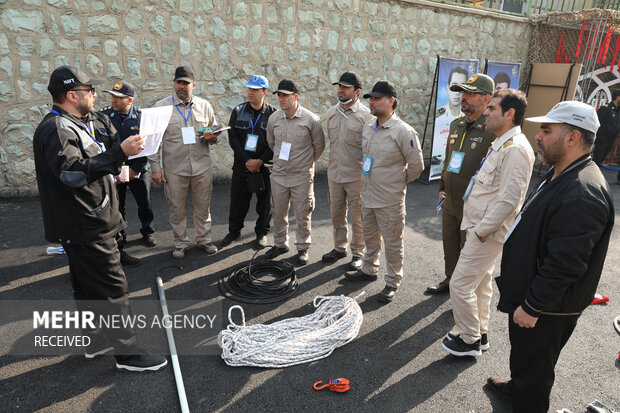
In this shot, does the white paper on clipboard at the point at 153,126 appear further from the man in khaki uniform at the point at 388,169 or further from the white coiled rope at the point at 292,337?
the man in khaki uniform at the point at 388,169

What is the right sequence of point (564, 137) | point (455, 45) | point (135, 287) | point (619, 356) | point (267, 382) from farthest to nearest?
point (455, 45), point (135, 287), point (619, 356), point (267, 382), point (564, 137)

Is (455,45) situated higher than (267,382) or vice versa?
(455,45)

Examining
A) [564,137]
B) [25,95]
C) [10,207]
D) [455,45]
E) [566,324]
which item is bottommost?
[10,207]

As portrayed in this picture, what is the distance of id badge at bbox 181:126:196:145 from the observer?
4.68 meters

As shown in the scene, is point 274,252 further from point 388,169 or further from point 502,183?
point 502,183

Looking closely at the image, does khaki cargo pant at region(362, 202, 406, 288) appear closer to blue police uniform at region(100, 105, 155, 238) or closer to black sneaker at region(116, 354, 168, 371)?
black sneaker at region(116, 354, 168, 371)

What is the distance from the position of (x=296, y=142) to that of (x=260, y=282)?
172 centimetres

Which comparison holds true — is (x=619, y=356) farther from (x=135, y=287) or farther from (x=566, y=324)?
(x=135, y=287)

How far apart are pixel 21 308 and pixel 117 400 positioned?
5.92 ft

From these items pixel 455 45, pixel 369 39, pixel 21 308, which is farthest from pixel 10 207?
pixel 455 45

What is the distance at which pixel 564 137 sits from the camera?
7.48 feet

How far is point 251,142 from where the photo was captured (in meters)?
5.12

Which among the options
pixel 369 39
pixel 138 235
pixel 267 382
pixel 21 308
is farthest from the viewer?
pixel 369 39

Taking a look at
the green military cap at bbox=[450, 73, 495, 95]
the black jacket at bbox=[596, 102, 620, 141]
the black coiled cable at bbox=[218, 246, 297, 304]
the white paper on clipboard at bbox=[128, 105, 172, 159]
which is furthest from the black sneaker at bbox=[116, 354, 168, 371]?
the black jacket at bbox=[596, 102, 620, 141]
